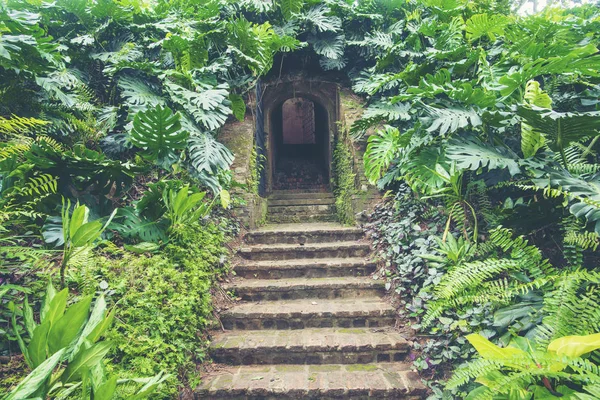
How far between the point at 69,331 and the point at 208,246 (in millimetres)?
1541

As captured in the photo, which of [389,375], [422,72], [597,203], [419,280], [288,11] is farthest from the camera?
[288,11]

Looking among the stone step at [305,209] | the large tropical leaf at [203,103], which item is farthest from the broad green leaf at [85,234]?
the stone step at [305,209]

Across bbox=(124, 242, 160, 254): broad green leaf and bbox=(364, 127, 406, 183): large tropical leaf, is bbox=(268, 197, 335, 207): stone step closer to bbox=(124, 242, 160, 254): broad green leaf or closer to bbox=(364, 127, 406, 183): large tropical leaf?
bbox=(364, 127, 406, 183): large tropical leaf

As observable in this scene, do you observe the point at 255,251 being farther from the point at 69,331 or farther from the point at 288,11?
the point at 288,11

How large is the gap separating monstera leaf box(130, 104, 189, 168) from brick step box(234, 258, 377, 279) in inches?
53.5

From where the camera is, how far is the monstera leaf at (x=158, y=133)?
6.85ft

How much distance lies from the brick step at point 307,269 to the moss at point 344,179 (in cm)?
97

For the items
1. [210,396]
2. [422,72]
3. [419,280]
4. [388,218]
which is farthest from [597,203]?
[210,396]

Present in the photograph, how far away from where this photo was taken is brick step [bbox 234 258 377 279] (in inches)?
118

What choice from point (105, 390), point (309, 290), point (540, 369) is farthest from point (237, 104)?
point (540, 369)

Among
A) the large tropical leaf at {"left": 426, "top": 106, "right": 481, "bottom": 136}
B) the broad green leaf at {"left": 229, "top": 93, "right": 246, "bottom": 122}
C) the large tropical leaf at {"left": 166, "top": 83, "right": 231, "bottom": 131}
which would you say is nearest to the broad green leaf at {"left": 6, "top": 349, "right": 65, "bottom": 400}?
the large tropical leaf at {"left": 166, "top": 83, "right": 231, "bottom": 131}

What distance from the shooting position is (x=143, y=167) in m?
→ 2.12

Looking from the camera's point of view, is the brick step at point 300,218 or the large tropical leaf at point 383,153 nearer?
the large tropical leaf at point 383,153

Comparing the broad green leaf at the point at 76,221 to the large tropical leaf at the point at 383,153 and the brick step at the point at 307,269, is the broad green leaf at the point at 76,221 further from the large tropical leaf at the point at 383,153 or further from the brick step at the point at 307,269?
the large tropical leaf at the point at 383,153
